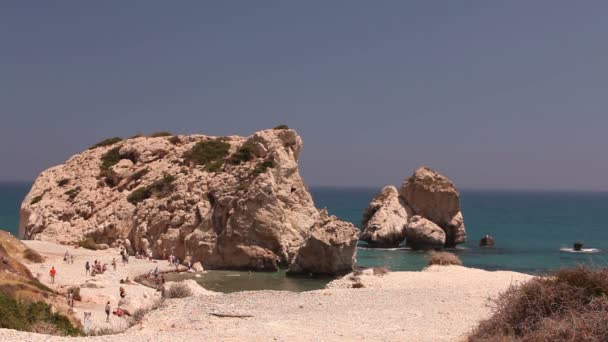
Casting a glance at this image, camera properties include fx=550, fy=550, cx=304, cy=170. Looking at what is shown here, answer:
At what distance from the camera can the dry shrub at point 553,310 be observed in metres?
11.0

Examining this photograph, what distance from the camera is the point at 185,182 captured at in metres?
45.1

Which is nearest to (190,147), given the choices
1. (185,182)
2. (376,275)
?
(185,182)

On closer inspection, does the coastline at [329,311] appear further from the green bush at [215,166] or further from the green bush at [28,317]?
the green bush at [215,166]

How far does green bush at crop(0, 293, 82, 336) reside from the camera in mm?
13953

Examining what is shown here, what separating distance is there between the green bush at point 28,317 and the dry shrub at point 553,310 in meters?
10.9

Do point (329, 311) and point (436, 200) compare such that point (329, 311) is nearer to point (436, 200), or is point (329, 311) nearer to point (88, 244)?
point (88, 244)

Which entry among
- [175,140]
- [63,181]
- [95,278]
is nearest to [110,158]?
[63,181]

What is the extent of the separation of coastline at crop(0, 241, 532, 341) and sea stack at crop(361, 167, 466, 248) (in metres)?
27.0

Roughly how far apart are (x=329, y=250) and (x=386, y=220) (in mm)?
24387

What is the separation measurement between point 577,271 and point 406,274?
58.5 ft

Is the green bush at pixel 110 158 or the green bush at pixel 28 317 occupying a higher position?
the green bush at pixel 110 158

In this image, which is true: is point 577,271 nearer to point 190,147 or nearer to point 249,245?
point 249,245

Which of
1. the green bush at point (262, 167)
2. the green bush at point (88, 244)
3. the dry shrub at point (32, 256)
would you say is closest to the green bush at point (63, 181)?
the green bush at point (88, 244)

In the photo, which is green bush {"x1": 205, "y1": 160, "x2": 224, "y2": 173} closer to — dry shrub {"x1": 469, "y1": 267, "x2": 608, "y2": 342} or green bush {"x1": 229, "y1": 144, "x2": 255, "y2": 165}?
green bush {"x1": 229, "y1": 144, "x2": 255, "y2": 165}
